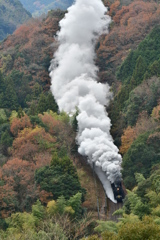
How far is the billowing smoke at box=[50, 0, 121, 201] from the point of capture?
98.0 feet

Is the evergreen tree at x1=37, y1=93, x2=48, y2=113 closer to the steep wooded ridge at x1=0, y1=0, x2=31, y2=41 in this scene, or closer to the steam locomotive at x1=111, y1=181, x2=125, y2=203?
the steam locomotive at x1=111, y1=181, x2=125, y2=203

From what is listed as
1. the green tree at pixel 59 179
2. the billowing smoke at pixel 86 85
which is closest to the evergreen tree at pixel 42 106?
the billowing smoke at pixel 86 85

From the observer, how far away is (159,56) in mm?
39406

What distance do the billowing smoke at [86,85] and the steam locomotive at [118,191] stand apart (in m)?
0.39

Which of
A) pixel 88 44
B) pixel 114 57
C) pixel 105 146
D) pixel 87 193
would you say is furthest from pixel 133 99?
pixel 88 44

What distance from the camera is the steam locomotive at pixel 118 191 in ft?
90.9

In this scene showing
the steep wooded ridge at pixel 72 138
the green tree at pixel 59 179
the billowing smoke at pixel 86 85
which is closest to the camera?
the steep wooded ridge at pixel 72 138

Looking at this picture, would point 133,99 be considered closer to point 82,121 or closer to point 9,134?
point 82,121

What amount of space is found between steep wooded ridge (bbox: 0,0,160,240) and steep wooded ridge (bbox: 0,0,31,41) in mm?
40067

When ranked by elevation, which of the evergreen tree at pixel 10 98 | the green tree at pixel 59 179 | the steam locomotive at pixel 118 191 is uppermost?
the evergreen tree at pixel 10 98

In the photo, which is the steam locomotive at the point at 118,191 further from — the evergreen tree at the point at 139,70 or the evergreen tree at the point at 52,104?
the evergreen tree at the point at 52,104

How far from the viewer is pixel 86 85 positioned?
136 ft

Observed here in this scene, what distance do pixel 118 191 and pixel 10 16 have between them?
73512 mm

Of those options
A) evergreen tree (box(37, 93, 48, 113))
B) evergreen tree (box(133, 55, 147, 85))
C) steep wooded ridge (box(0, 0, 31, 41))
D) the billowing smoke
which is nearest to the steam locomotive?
the billowing smoke
